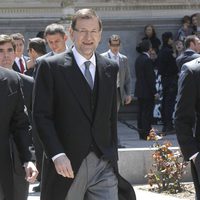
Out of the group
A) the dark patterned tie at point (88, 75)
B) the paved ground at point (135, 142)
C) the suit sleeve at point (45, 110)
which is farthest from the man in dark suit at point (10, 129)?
the paved ground at point (135, 142)

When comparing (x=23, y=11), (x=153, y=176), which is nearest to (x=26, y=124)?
(x=153, y=176)

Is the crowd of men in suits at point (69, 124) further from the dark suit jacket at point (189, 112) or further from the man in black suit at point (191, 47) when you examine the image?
the man in black suit at point (191, 47)

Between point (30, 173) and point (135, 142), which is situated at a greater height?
point (30, 173)

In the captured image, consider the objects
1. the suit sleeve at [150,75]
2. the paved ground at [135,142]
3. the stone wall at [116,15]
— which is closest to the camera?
the paved ground at [135,142]

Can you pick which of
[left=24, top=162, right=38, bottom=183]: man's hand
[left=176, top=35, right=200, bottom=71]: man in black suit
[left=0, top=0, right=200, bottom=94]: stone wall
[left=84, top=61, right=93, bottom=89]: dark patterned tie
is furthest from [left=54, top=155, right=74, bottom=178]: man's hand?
[left=0, top=0, right=200, bottom=94]: stone wall

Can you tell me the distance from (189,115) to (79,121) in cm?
86

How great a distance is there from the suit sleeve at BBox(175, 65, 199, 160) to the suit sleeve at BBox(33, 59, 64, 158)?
3.19 ft

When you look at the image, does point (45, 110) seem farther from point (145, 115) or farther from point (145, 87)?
point (145, 115)

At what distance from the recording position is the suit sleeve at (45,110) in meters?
5.40

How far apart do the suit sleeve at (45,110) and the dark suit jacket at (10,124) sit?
12 centimetres

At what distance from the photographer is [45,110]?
5.51 metres

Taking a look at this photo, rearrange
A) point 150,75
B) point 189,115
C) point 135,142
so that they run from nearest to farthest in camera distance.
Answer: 1. point 189,115
2. point 135,142
3. point 150,75

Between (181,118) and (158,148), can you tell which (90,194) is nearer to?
(181,118)

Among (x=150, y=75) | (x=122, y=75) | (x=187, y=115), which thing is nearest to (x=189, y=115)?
(x=187, y=115)
